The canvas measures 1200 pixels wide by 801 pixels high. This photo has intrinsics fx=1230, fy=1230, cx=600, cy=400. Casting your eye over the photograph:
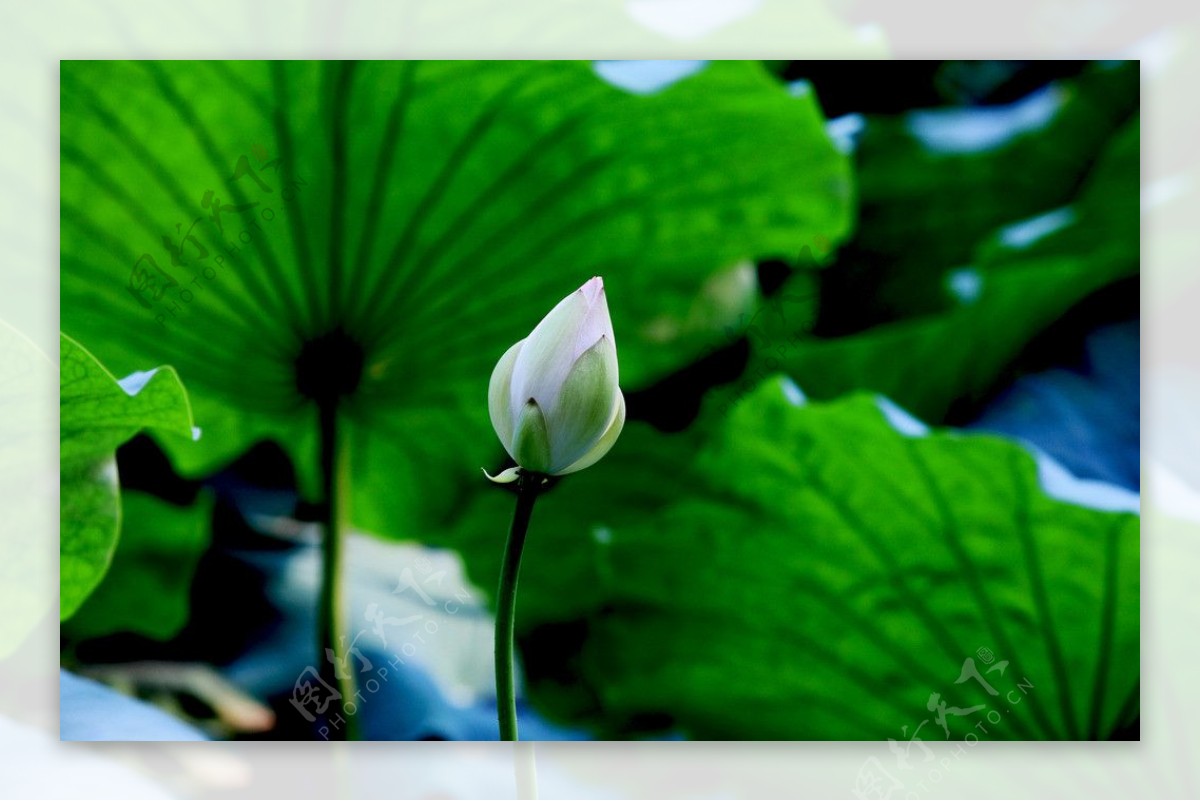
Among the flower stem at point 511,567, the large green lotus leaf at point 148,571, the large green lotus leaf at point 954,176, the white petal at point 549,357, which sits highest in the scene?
the large green lotus leaf at point 954,176

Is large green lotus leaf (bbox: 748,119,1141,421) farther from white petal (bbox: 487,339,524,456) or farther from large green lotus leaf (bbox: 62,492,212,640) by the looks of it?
large green lotus leaf (bbox: 62,492,212,640)

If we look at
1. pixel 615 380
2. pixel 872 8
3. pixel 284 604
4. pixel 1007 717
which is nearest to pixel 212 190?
pixel 284 604

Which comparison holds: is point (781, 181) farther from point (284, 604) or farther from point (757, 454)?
point (284, 604)

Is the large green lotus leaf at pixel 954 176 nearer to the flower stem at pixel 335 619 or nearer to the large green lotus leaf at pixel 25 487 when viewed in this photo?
the flower stem at pixel 335 619

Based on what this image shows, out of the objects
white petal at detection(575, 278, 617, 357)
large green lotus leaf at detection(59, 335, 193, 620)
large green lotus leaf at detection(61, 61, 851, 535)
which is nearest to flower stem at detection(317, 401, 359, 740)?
large green lotus leaf at detection(61, 61, 851, 535)

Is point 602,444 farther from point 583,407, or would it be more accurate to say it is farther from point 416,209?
point 416,209

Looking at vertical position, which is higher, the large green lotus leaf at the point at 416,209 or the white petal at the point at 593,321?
the large green lotus leaf at the point at 416,209

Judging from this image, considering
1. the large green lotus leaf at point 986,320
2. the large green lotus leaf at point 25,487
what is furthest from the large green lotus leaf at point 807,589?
the large green lotus leaf at point 25,487
